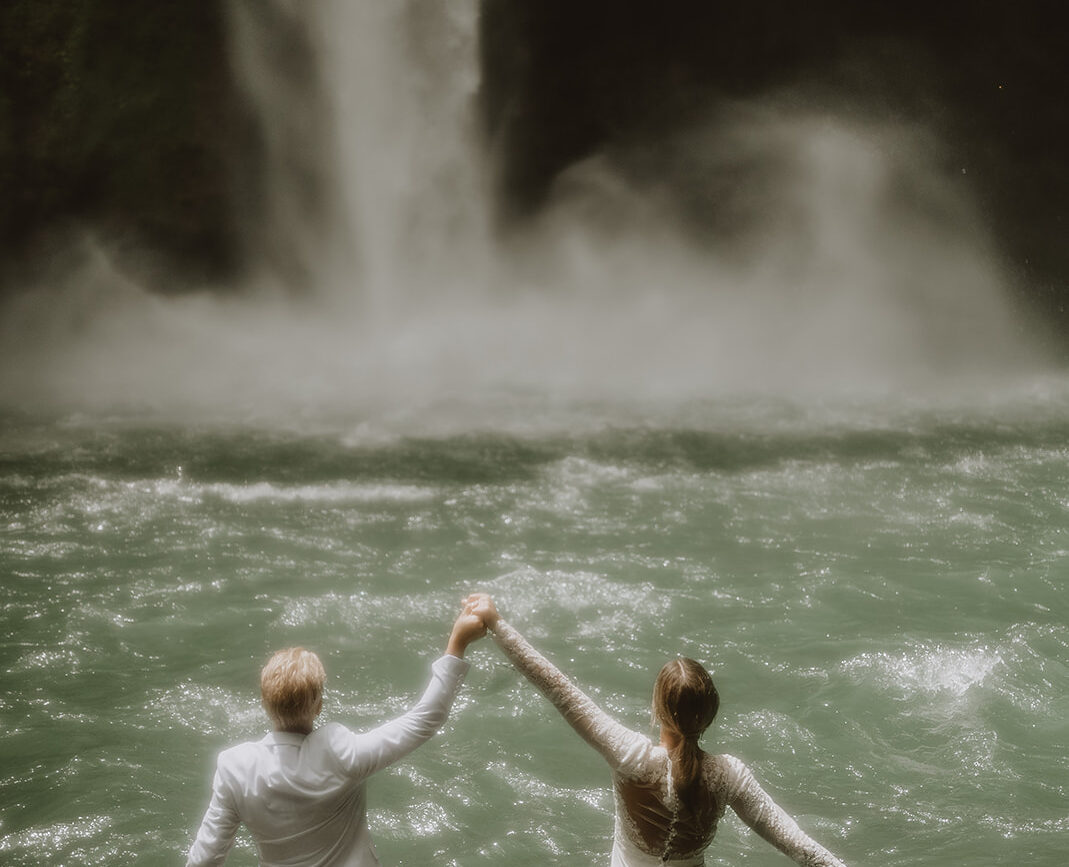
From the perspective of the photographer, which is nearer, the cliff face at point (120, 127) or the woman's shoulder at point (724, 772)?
the woman's shoulder at point (724, 772)

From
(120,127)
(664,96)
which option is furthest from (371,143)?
(664,96)

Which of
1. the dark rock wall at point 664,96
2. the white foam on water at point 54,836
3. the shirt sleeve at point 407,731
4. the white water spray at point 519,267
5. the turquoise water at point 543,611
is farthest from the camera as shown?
the dark rock wall at point 664,96

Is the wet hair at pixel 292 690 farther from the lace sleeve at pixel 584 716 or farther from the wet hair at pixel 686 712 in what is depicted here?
the wet hair at pixel 686 712

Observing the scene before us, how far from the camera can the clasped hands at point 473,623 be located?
10.9 feet

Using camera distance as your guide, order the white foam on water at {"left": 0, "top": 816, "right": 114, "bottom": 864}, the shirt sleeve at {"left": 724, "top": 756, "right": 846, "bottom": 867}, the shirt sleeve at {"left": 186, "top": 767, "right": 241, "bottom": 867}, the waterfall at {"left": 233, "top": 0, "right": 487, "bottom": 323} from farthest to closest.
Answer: the waterfall at {"left": 233, "top": 0, "right": 487, "bottom": 323}, the white foam on water at {"left": 0, "top": 816, "right": 114, "bottom": 864}, the shirt sleeve at {"left": 186, "top": 767, "right": 241, "bottom": 867}, the shirt sleeve at {"left": 724, "top": 756, "right": 846, "bottom": 867}

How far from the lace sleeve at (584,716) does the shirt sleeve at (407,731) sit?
19cm

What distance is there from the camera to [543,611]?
8227 millimetres

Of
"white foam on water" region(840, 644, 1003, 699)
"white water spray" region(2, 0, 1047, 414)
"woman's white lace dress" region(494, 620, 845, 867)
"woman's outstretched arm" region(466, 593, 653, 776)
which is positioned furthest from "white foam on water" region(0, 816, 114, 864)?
"white water spray" region(2, 0, 1047, 414)

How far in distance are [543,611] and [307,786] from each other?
502 centimetres

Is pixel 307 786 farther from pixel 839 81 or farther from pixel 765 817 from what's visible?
pixel 839 81

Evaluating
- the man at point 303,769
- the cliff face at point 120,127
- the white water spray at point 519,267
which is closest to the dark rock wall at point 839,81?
the white water spray at point 519,267

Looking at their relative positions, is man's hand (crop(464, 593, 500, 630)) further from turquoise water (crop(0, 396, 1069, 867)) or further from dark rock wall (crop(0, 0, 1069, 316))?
dark rock wall (crop(0, 0, 1069, 316))

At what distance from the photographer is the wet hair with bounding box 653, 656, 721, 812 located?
308cm

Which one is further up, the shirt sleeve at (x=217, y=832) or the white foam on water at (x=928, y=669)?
the shirt sleeve at (x=217, y=832)
